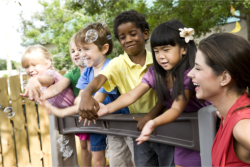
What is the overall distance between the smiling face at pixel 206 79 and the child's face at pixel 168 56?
33 centimetres

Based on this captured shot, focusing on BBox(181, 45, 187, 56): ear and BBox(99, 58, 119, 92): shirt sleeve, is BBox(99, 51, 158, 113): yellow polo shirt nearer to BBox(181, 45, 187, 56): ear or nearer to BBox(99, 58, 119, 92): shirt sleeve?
BBox(99, 58, 119, 92): shirt sleeve

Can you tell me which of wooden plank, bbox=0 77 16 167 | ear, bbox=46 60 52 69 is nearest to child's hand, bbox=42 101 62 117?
ear, bbox=46 60 52 69

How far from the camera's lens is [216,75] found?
3.91 feet

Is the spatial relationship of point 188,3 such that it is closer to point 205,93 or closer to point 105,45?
point 105,45

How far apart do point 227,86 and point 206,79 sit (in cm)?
11

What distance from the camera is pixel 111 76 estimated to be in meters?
1.96

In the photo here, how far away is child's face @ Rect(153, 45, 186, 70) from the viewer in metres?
1.59

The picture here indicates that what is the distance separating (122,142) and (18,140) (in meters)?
1.97

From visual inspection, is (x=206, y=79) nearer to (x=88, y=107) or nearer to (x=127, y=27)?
(x=88, y=107)

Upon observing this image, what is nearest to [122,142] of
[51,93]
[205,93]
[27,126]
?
[51,93]

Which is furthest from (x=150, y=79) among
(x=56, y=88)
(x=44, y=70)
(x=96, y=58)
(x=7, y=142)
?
(x=7, y=142)

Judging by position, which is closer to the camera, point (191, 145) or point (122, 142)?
point (191, 145)

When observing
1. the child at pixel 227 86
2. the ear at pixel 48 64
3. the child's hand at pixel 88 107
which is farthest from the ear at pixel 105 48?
the child at pixel 227 86

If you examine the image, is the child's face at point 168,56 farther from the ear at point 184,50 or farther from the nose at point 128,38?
the nose at point 128,38
